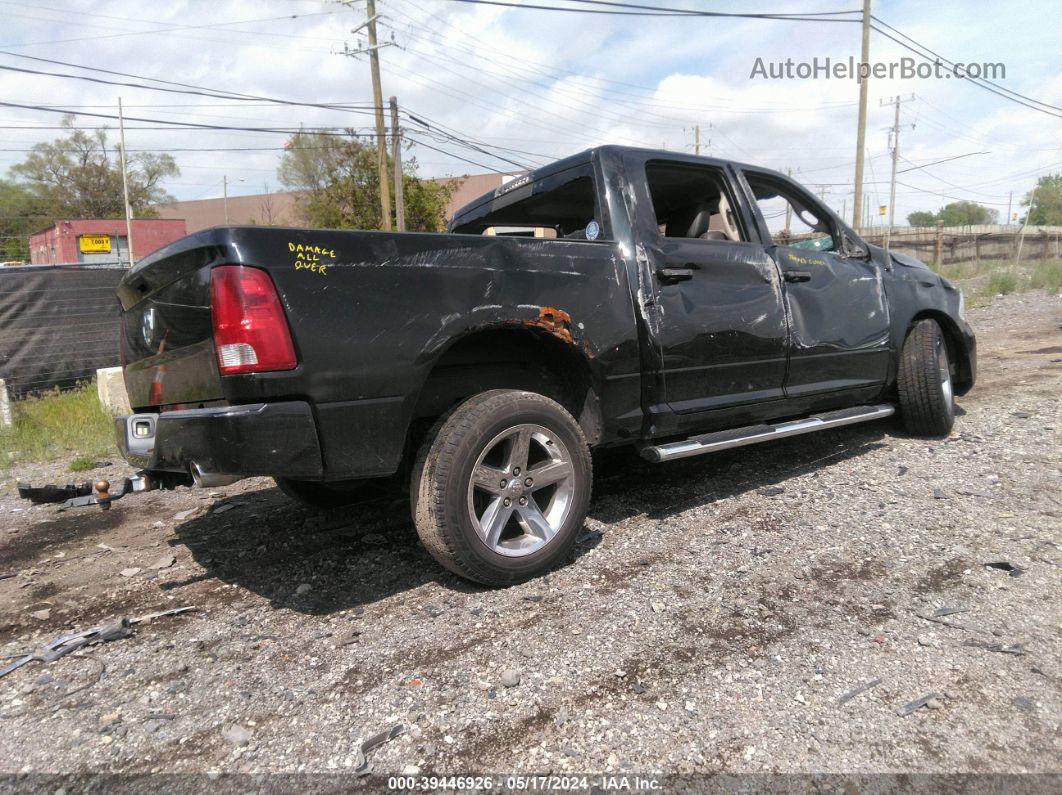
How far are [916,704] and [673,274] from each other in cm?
209

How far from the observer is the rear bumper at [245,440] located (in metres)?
2.33

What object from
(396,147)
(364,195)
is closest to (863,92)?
(396,147)

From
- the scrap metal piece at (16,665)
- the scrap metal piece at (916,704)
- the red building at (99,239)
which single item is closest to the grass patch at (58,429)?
the scrap metal piece at (16,665)

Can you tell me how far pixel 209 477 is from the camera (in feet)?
8.07

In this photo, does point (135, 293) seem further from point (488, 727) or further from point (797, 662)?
point (797, 662)

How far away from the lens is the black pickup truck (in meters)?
2.40

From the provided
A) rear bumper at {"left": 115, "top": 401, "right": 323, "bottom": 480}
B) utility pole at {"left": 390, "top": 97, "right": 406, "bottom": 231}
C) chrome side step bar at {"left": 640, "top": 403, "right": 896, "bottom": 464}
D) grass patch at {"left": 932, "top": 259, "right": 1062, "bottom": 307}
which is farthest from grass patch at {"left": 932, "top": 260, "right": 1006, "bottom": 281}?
rear bumper at {"left": 115, "top": 401, "right": 323, "bottom": 480}

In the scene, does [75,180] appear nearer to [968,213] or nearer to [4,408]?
[4,408]

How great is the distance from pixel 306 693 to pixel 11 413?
21.0ft

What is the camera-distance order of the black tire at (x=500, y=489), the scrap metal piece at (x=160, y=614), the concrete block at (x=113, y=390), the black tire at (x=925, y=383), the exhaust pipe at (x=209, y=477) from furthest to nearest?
the concrete block at (x=113, y=390), the black tire at (x=925, y=383), the scrap metal piece at (x=160, y=614), the black tire at (x=500, y=489), the exhaust pipe at (x=209, y=477)

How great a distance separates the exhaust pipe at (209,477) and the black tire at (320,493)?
128 cm

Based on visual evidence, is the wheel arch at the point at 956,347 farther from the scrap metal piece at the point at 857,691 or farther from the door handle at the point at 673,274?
the scrap metal piece at the point at 857,691

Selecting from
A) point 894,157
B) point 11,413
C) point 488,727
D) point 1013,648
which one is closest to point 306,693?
point 488,727

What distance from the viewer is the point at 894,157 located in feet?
191
